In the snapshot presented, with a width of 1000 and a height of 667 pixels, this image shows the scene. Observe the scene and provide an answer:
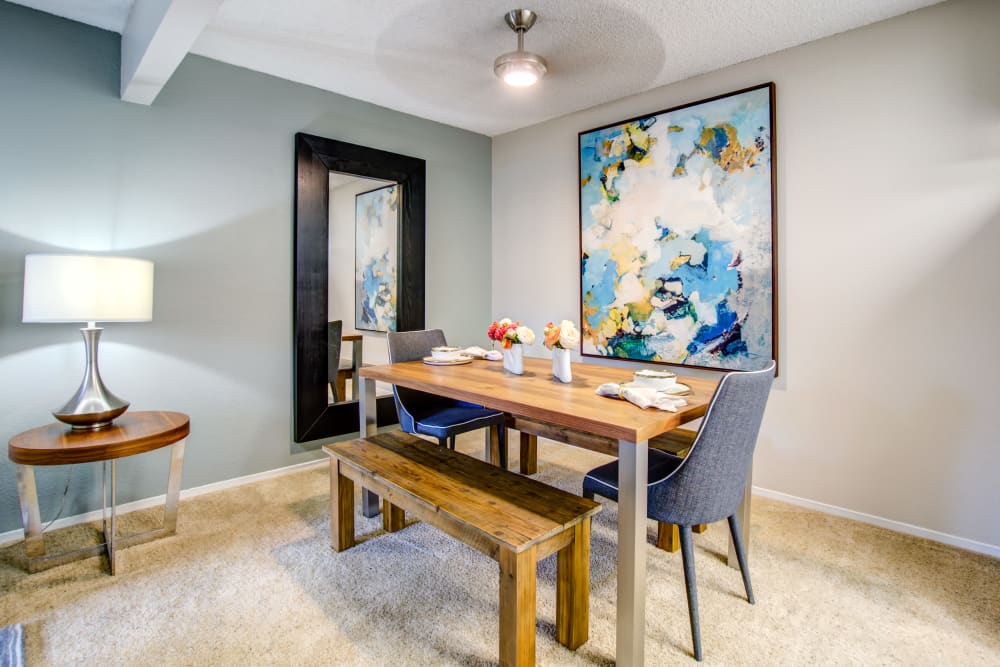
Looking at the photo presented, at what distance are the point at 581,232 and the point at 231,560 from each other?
2.81 m

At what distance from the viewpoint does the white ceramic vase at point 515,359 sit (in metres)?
2.25

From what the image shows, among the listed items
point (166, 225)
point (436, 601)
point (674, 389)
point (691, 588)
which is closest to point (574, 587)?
point (691, 588)

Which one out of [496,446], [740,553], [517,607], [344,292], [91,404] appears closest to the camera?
[517,607]

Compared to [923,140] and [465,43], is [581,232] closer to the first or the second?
[465,43]

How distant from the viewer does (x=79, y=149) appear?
2428 mm

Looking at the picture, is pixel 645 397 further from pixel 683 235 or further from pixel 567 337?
pixel 683 235

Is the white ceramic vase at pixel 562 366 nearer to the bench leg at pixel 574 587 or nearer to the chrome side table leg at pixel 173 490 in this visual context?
the bench leg at pixel 574 587

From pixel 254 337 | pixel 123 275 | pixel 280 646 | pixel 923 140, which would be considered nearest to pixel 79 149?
pixel 123 275

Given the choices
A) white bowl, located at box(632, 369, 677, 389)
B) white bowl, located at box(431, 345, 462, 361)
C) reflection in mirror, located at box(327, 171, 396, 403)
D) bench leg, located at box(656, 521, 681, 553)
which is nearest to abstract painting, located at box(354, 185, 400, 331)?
reflection in mirror, located at box(327, 171, 396, 403)

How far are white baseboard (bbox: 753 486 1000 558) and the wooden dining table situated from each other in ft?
3.85

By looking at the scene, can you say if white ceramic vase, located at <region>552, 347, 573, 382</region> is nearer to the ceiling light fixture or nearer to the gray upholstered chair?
the gray upholstered chair

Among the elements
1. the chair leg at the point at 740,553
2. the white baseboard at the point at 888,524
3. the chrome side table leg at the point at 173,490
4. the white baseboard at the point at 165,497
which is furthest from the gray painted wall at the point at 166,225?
the white baseboard at the point at 888,524

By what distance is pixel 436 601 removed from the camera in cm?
184

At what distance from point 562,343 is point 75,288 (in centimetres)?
196
